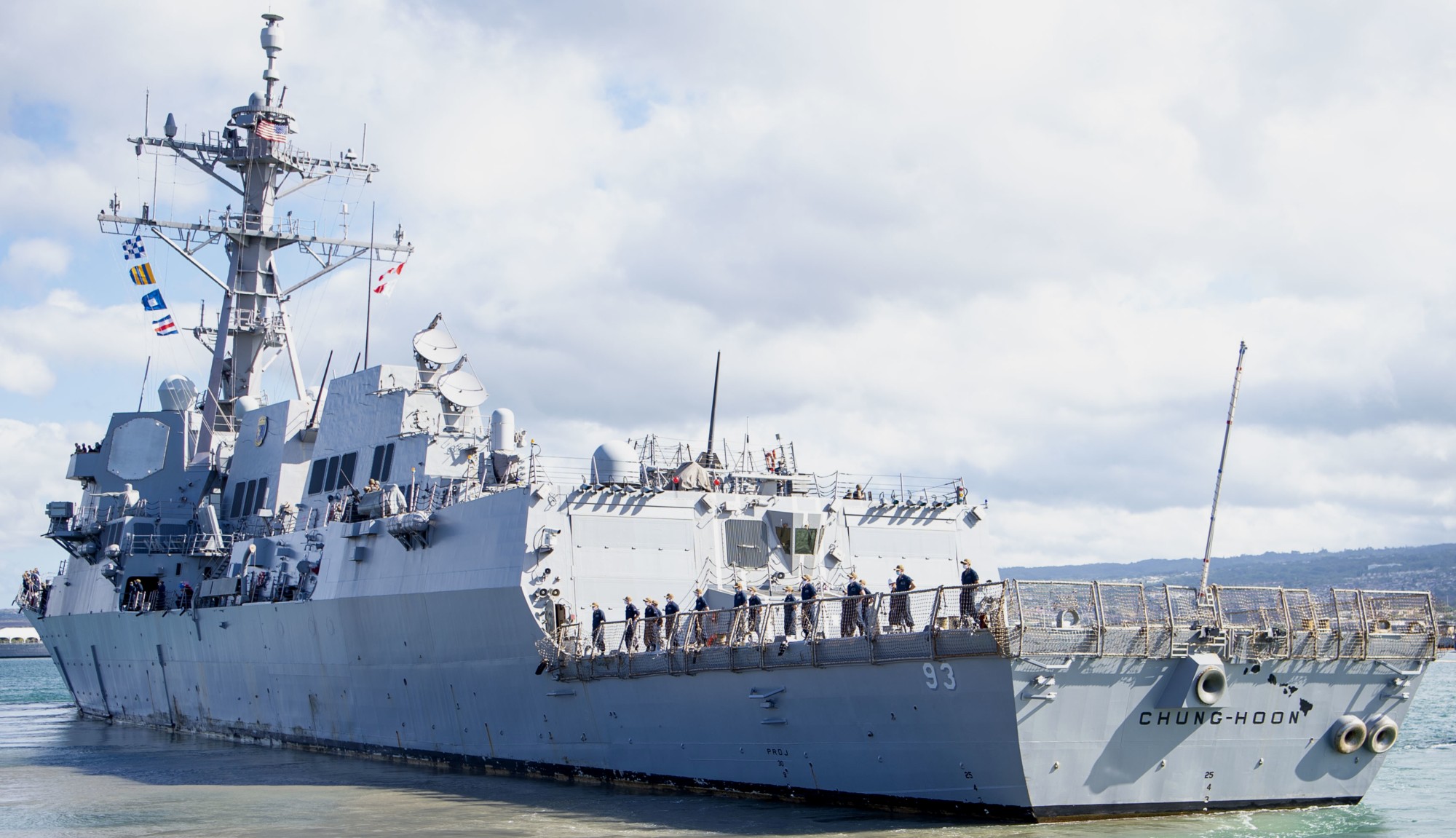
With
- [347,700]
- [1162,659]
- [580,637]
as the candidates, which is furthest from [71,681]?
[1162,659]

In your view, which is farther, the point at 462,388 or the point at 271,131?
the point at 271,131

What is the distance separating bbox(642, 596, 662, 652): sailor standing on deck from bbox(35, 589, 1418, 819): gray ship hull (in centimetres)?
61

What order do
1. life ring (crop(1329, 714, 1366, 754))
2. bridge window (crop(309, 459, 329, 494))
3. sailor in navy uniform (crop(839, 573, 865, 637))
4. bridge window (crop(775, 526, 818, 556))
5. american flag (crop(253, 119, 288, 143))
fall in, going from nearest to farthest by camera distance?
sailor in navy uniform (crop(839, 573, 865, 637)) → life ring (crop(1329, 714, 1366, 754)) → bridge window (crop(775, 526, 818, 556)) → bridge window (crop(309, 459, 329, 494)) → american flag (crop(253, 119, 288, 143))

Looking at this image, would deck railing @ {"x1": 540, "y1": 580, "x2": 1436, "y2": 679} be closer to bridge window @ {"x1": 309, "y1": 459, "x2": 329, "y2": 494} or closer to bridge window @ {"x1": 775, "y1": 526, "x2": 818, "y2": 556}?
bridge window @ {"x1": 775, "y1": 526, "x2": 818, "y2": 556}

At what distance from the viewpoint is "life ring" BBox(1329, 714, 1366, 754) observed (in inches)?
773

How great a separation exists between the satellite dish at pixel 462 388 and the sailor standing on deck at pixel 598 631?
7992 millimetres

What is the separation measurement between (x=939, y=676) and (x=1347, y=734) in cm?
640

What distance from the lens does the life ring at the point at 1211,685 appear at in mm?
18078

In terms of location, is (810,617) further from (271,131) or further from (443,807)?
(271,131)

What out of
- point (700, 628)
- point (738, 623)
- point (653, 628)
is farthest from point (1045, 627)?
point (653, 628)

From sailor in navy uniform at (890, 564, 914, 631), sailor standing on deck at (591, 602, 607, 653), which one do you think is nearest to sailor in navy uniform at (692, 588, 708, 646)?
sailor standing on deck at (591, 602, 607, 653)

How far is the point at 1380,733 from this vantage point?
19922mm

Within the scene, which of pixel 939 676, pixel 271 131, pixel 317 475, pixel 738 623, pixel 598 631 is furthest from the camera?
pixel 271 131

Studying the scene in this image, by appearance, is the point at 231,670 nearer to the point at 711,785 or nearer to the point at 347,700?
the point at 347,700
